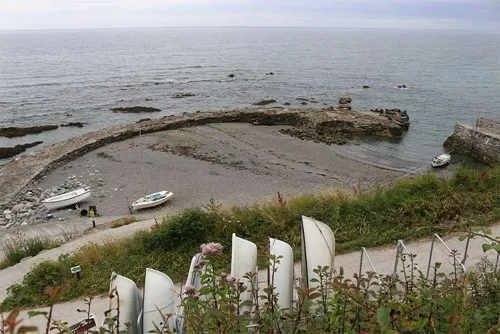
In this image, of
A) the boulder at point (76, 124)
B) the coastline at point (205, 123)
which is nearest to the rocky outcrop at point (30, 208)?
the coastline at point (205, 123)

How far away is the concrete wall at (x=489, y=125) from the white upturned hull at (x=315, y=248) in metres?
28.7

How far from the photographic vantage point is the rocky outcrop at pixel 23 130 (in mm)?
40469

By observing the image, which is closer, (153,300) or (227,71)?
(153,300)

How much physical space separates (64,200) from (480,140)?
28465 mm

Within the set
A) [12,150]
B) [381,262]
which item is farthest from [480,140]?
[12,150]

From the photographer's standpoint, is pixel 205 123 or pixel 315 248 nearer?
pixel 315 248

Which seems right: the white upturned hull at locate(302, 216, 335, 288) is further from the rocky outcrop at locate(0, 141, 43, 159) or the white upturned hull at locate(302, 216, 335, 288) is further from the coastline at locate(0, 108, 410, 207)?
the rocky outcrop at locate(0, 141, 43, 159)

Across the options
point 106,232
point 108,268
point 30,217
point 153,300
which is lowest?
point 30,217

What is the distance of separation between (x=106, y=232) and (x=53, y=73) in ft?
263

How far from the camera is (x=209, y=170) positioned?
28234 millimetres

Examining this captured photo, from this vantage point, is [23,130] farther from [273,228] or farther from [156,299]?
[156,299]

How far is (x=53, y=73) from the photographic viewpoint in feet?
276

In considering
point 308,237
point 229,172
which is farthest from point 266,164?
point 308,237

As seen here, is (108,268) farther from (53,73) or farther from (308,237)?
(53,73)
